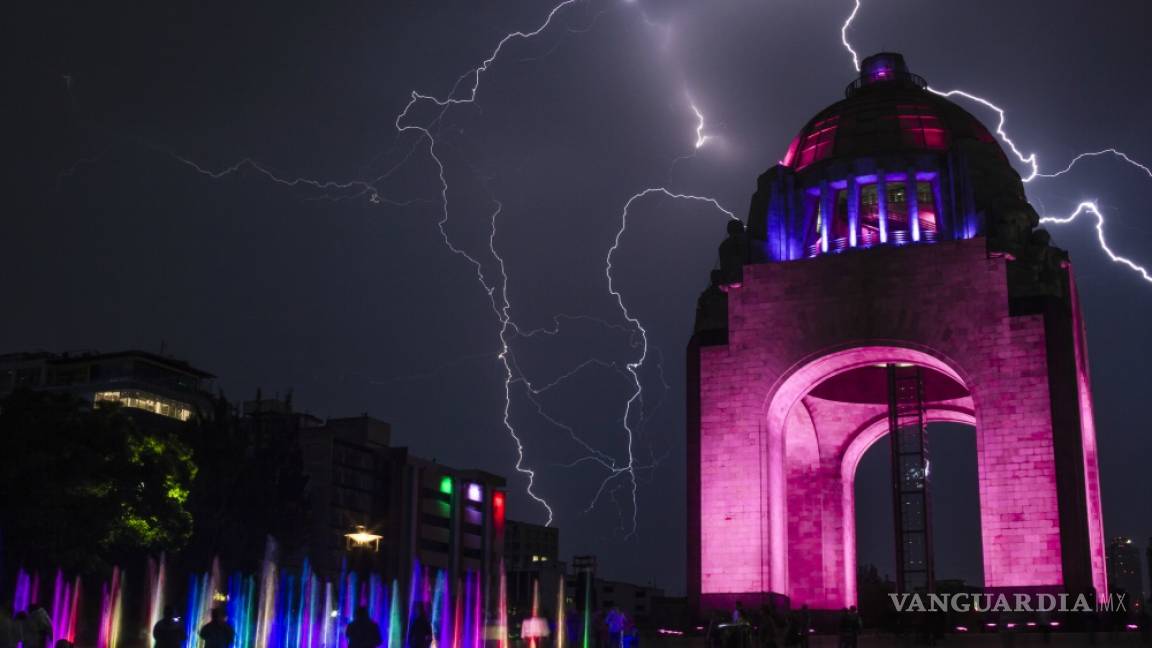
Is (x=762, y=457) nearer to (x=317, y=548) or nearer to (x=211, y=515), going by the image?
(x=211, y=515)

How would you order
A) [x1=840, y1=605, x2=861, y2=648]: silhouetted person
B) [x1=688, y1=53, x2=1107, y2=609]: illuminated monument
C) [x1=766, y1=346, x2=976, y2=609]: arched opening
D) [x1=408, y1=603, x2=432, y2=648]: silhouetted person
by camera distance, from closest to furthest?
[x1=408, y1=603, x2=432, y2=648]: silhouetted person
[x1=840, y1=605, x2=861, y2=648]: silhouetted person
[x1=688, y1=53, x2=1107, y2=609]: illuminated monument
[x1=766, y1=346, x2=976, y2=609]: arched opening

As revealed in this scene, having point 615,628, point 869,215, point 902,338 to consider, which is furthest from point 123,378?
point 615,628

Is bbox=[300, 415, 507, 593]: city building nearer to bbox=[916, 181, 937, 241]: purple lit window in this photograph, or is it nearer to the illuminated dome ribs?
the illuminated dome ribs

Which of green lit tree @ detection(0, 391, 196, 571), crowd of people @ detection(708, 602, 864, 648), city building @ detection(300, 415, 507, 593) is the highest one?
city building @ detection(300, 415, 507, 593)

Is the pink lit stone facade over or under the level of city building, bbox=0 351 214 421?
under

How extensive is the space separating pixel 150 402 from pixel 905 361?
141ft

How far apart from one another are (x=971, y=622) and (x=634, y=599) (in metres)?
78.9

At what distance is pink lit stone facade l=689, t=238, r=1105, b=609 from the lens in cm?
2588

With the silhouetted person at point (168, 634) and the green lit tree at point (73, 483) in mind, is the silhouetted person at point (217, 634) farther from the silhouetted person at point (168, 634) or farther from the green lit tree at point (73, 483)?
the green lit tree at point (73, 483)

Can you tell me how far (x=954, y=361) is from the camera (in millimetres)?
27781

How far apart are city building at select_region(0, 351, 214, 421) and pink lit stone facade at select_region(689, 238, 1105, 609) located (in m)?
36.8

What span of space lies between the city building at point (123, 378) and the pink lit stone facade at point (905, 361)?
1451 inches

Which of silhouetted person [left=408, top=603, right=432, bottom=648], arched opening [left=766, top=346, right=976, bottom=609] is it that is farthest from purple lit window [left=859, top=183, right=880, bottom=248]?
silhouetted person [left=408, top=603, right=432, bottom=648]

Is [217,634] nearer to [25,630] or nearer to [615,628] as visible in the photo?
[25,630]
